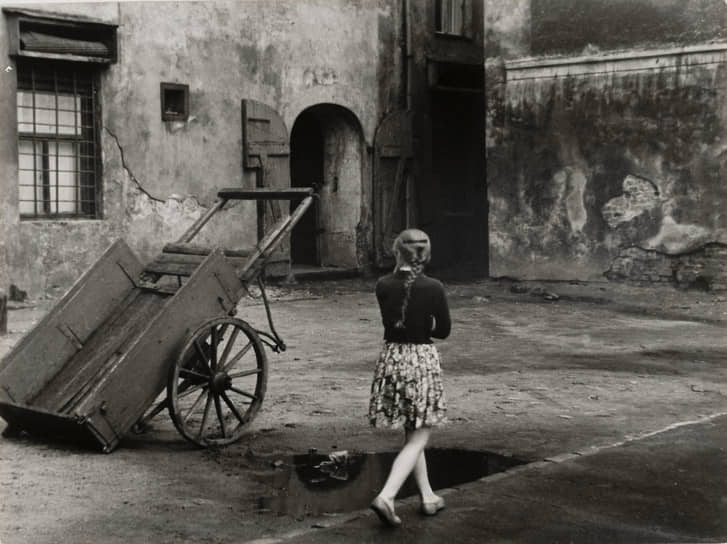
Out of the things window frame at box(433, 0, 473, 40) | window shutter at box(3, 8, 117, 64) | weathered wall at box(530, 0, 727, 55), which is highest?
window frame at box(433, 0, 473, 40)

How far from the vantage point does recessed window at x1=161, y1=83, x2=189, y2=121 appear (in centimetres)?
1421

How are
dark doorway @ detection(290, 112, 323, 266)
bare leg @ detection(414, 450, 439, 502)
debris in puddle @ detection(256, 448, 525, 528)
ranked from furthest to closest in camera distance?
1. dark doorway @ detection(290, 112, 323, 266)
2. debris in puddle @ detection(256, 448, 525, 528)
3. bare leg @ detection(414, 450, 439, 502)

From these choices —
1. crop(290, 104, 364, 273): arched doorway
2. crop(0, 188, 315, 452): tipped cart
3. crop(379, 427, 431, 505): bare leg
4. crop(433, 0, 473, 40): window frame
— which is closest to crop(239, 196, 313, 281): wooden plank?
crop(0, 188, 315, 452): tipped cart

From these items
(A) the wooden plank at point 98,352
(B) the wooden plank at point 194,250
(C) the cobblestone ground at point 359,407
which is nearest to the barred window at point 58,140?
(C) the cobblestone ground at point 359,407

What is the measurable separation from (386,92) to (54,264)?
695cm

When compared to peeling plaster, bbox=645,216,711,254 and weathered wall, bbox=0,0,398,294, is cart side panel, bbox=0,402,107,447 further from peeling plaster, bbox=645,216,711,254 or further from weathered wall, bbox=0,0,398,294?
peeling plaster, bbox=645,216,711,254

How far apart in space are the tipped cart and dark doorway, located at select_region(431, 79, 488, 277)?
11.9m

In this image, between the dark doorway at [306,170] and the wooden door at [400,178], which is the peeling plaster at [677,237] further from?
the dark doorway at [306,170]

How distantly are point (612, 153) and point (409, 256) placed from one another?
10.5 metres

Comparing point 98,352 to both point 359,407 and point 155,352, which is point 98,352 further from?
point 359,407

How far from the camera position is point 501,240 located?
15789 mm

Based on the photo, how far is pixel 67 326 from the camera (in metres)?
6.23

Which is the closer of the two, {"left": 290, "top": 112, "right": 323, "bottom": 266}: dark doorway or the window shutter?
the window shutter

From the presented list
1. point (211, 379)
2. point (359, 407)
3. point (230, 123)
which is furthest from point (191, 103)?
point (211, 379)
